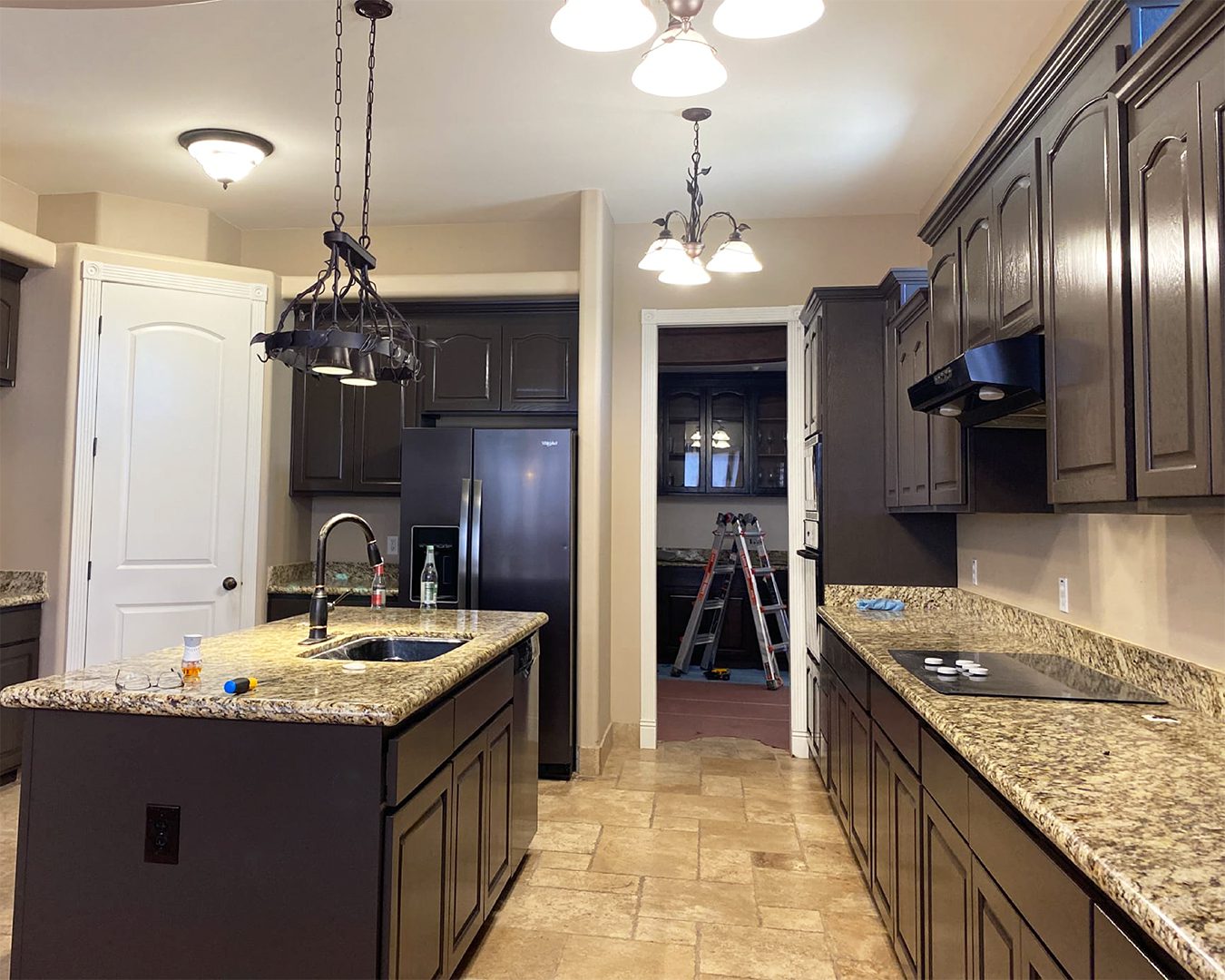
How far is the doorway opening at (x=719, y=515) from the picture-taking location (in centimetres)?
578

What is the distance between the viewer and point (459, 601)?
13.0 feet

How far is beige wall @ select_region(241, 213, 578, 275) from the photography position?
4648mm

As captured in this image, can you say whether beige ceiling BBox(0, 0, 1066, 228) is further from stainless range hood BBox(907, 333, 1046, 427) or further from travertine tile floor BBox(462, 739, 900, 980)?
travertine tile floor BBox(462, 739, 900, 980)

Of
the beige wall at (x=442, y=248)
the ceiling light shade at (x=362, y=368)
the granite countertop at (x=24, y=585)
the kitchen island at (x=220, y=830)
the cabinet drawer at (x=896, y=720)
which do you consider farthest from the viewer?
the beige wall at (x=442, y=248)

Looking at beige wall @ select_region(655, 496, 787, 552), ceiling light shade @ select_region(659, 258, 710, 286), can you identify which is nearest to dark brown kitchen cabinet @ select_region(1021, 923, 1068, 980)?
ceiling light shade @ select_region(659, 258, 710, 286)

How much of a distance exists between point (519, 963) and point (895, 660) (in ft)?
4.75

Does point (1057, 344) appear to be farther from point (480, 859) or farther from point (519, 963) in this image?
point (519, 963)

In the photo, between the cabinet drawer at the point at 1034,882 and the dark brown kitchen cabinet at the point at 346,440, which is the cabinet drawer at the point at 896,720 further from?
the dark brown kitchen cabinet at the point at 346,440

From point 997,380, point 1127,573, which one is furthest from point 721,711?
point 997,380

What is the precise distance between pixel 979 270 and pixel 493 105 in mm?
2080

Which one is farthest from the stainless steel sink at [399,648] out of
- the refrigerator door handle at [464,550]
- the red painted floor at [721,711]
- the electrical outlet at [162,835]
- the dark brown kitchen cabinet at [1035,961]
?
the red painted floor at [721,711]

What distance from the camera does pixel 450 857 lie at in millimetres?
2064

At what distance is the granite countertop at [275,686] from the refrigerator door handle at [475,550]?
1.40 m

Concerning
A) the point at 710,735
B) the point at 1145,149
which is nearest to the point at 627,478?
the point at 710,735
